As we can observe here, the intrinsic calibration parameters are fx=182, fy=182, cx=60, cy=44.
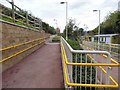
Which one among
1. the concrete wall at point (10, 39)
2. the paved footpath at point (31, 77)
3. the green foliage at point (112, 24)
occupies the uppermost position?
the green foliage at point (112, 24)

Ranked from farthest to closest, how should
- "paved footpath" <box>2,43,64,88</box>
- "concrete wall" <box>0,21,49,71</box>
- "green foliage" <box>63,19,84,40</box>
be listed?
"green foliage" <box>63,19,84,40</box>, "concrete wall" <box>0,21,49,71</box>, "paved footpath" <box>2,43,64,88</box>

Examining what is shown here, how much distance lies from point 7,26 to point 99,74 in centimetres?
432

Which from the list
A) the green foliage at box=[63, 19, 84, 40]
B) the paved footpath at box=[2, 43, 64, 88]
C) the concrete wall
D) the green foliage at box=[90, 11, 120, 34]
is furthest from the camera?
the green foliage at box=[90, 11, 120, 34]

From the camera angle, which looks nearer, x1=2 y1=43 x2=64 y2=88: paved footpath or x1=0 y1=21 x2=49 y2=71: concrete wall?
x1=2 y1=43 x2=64 y2=88: paved footpath

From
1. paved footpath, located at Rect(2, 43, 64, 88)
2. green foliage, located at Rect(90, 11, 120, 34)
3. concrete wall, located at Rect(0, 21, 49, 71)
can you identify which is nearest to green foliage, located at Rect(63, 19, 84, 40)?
green foliage, located at Rect(90, 11, 120, 34)

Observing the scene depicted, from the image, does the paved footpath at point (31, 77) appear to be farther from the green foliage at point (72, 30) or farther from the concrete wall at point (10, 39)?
the green foliage at point (72, 30)

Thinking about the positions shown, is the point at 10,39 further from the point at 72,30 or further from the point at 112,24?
the point at 112,24

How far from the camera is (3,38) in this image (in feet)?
22.9

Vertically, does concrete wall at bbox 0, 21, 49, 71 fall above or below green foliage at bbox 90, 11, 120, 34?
below

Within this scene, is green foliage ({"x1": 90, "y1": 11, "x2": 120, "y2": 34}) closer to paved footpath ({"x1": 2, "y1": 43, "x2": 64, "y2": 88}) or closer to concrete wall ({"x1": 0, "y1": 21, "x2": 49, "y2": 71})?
concrete wall ({"x1": 0, "y1": 21, "x2": 49, "y2": 71})

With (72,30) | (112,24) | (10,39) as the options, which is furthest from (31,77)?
(112,24)

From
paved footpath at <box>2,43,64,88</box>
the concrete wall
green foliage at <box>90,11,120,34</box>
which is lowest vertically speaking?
paved footpath at <box>2,43,64,88</box>

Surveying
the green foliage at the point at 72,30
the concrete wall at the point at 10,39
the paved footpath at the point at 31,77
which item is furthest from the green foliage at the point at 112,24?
the paved footpath at the point at 31,77

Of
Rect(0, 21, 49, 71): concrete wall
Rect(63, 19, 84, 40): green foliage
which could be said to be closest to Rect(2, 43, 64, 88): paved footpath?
Rect(0, 21, 49, 71): concrete wall
